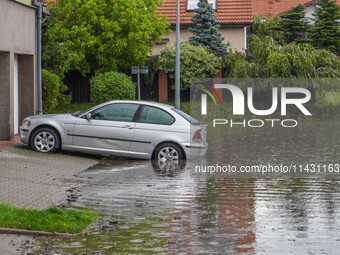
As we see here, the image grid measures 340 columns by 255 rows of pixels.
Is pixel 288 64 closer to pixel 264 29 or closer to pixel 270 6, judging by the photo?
pixel 264 29

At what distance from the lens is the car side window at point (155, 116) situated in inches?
656

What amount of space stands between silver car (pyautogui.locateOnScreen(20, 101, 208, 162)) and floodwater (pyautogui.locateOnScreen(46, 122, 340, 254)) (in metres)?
0.45

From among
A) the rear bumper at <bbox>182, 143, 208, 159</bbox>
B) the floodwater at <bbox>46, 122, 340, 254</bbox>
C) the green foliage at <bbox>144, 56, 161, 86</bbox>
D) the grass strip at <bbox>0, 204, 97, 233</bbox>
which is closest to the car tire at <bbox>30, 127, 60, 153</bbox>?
the floodwater at <bbox>46, 122, 340, 254</bbox>

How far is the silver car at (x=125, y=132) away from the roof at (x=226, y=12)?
2873 centimetres

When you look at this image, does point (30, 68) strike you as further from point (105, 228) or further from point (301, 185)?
point (105, 228)

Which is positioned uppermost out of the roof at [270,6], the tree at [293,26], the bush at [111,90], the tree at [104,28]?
the roof at [270,6]

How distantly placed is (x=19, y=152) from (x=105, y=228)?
323 inches

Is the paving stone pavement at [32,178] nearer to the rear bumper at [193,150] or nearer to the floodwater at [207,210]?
the floodwater at [207,210]

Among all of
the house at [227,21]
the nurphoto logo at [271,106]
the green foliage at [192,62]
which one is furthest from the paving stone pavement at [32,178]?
the house at [227,21]

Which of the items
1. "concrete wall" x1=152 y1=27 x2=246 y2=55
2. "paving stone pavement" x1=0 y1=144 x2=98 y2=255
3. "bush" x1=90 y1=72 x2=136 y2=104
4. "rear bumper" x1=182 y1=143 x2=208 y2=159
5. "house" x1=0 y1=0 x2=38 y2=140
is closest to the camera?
"paving stone pavement" x1=0 y1=144 x2=98 y2=255

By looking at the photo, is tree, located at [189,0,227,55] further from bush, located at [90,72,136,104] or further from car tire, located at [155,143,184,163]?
car tire, located at [155,143,184,163]

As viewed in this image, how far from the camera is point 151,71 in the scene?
132 ft

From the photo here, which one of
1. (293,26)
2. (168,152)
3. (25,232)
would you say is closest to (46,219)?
(25,232)

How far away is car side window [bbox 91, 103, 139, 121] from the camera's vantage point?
1680 centimetres
